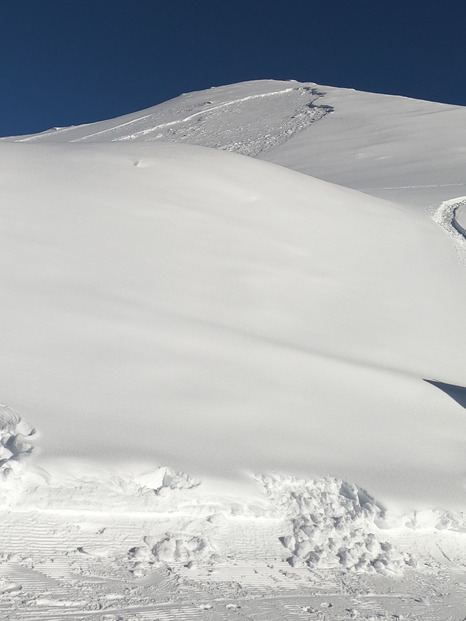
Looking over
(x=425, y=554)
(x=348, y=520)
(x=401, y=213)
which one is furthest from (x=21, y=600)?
(x=401, y=213)

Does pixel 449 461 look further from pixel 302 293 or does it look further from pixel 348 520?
pixel 302 293

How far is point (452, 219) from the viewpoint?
12.1 metres

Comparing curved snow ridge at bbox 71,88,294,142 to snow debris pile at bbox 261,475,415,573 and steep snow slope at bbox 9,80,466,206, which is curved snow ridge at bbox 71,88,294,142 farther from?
snow debris pile at bbox 261,475,415,573

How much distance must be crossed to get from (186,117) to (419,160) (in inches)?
603

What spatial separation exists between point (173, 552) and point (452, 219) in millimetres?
10418

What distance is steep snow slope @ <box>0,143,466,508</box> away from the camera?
12.5ft

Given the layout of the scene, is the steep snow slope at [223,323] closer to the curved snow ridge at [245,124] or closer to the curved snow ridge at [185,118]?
the curved snow ridge at [245,124]

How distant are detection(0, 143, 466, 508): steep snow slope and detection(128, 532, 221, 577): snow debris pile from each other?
1.49 feet

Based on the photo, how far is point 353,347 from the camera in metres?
5.83

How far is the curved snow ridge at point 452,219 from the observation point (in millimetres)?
10809

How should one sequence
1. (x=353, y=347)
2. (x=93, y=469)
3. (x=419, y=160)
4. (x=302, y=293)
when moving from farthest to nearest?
(x=419, y=160), (x=302, y=293), (x=353, y=347), (x=93, y=469)

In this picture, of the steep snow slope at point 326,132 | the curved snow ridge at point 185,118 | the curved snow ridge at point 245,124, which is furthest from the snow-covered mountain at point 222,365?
the curved snow ridge at point 185,118

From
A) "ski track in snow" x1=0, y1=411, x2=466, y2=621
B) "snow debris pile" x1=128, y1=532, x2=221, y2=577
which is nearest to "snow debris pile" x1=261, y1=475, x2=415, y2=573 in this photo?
"ski track in snow" x1=0, y1=411, x2=466, y2=621

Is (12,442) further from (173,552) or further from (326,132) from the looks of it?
(326,132)
